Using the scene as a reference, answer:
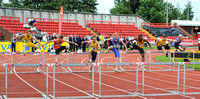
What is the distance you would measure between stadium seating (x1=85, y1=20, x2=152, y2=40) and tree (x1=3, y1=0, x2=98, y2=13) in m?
Result: 17.5

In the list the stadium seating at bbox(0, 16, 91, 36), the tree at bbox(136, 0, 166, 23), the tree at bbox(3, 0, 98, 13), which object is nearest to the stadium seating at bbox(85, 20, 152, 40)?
the stadium seating at bbox(0, 16, 91, 36)

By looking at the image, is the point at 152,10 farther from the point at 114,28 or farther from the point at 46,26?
the point at 46,26

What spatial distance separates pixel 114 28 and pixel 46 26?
11954 millimetres

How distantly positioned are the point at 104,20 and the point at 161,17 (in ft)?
78.9

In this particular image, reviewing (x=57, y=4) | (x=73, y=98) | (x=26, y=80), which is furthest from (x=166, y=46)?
(x=57, y=4)

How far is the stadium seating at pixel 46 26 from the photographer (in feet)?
118

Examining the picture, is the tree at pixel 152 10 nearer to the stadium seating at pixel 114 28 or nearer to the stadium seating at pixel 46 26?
A: the stadium seating at pixel 114 28

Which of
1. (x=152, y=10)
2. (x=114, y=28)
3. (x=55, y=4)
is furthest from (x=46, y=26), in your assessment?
(x=152, y=10)

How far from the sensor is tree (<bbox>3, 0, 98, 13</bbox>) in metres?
64.7

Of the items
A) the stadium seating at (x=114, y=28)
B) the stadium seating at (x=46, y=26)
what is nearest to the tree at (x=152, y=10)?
the stadium seating at (x=114, y=28)

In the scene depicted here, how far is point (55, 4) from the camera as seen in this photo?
64.5m

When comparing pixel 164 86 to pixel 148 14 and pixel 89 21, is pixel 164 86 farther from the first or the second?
pixel 148 14

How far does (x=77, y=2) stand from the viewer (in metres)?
68.1

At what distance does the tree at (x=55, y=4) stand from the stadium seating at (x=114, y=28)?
57.3ft
